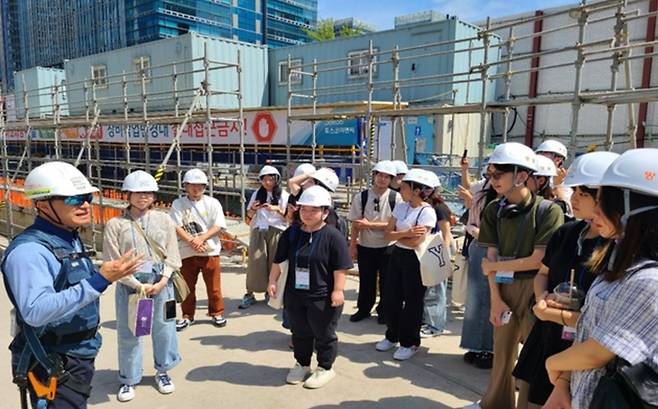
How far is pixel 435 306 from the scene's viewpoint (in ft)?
14.2

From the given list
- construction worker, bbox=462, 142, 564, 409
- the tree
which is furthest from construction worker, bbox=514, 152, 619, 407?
the tree

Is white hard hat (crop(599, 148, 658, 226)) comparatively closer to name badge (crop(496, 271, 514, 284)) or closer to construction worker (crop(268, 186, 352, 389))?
name badge (crop(496, 271, 514, 284))

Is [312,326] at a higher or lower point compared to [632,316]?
lower

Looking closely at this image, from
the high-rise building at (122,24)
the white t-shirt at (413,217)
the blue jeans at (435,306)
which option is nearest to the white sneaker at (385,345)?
the blue jeans at (435,306)

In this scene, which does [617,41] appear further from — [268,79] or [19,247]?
[268,79]

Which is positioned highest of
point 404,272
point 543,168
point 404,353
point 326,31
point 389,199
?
point 326,31

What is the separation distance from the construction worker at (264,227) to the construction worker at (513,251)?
2.84m

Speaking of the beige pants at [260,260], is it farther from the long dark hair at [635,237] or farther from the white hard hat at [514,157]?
the long dark hair at [635,237]

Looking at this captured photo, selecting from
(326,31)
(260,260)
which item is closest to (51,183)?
(260,260)

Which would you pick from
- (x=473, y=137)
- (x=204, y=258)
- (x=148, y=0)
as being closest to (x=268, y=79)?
(x=473, y=137)

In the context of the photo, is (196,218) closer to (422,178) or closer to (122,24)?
(422,178)

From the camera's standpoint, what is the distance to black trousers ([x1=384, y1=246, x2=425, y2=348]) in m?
3.89

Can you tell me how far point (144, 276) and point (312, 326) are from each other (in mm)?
1309

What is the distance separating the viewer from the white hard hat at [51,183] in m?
2.07
